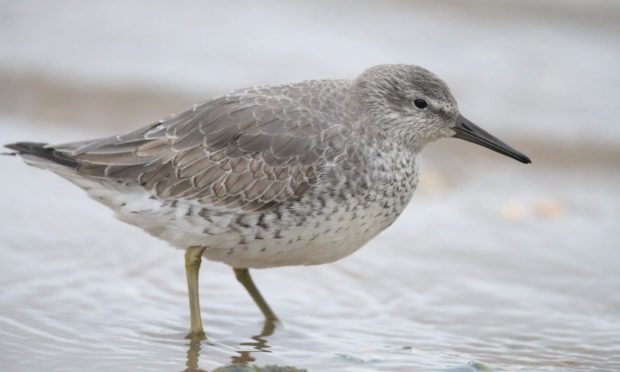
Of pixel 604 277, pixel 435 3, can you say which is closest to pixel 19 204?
pixel 604 277

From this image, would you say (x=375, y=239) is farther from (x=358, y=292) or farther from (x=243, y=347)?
(x=243, y=347)

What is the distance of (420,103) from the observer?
283 inches

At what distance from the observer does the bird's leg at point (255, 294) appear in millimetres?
7402

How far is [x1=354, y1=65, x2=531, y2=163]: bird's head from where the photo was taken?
23.4 ft

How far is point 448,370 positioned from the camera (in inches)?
254

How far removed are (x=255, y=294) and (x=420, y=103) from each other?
6.19 ft

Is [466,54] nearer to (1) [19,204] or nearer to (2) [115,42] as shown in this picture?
(2) [115,42]

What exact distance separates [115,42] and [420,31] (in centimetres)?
431

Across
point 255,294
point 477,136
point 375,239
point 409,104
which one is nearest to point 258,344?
point 255,294

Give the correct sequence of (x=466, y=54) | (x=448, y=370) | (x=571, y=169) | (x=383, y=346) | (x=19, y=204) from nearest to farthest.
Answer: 1. (x=448, y=370)
2. (x=383, y=346)
3. (x=19, y=204)
4. (x=571, y=169)
5. (x=466, y=54)

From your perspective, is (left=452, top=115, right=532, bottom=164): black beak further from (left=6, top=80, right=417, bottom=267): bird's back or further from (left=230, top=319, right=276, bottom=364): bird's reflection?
(left=230, top=319, right=276, bottom=364): bird's reflection

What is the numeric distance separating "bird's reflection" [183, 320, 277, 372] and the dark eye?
1936mm

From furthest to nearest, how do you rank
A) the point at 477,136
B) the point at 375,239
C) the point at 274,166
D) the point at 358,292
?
the point at 375,239 → the point at 358,292 → the point at 477,136 → the point at 274,166

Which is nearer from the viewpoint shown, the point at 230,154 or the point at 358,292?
the point at 230,154
